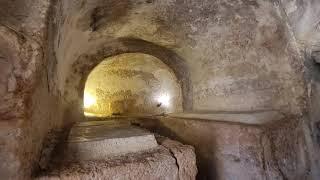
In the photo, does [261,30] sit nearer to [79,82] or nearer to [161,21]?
[161,21]

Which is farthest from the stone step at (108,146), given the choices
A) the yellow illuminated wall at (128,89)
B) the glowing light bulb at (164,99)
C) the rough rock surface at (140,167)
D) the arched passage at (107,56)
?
the glowing light bulb at (164,99)

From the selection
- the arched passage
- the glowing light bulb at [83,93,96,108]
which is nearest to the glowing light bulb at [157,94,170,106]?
the arched passage

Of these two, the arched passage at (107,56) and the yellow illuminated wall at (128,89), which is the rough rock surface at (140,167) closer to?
the arched passage at (107,56)

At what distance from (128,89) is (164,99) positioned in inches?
55.4

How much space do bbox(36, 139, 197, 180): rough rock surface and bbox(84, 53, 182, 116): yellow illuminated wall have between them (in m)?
4.00

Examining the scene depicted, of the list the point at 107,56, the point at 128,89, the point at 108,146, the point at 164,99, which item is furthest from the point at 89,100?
the point at 108,146

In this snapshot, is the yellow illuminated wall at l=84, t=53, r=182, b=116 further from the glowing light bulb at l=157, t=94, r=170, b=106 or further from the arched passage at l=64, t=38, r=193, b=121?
the arched passage at l=64, t=38, r=193, b=121

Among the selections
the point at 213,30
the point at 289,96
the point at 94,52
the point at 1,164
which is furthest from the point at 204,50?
the point at 1,164

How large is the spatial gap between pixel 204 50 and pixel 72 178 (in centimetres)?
317

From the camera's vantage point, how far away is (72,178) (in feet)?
5.18

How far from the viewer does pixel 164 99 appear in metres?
6.50

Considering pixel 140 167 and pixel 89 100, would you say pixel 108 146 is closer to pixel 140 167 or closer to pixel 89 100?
pixel 140 167

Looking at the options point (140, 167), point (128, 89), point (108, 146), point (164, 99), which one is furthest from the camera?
point (128, 89)

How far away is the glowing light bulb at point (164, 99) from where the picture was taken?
6.26 meters
